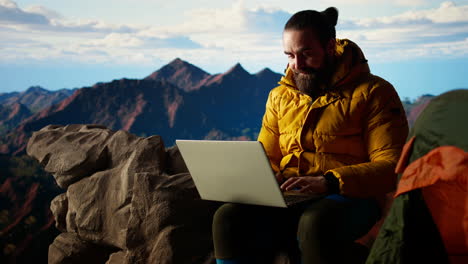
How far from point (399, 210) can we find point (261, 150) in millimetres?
469

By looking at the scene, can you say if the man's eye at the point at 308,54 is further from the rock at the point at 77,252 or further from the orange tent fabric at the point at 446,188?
the rock at the point at 77,252

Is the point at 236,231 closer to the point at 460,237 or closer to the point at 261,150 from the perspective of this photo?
the point at 261,150

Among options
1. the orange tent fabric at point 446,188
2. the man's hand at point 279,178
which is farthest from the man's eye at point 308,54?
the orange tent fabric at point 446,188

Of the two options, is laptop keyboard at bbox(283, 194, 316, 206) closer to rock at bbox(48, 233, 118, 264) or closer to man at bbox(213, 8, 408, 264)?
man at bbox(213, 8, 408, 264)

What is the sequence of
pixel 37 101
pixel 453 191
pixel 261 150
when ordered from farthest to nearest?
1. pixel 37 101
2. pixel 261 150
3. pixel 453 191

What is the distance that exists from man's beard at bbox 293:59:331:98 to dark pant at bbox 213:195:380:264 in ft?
1.57

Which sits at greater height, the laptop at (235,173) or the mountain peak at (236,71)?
the laptop at (235,173)

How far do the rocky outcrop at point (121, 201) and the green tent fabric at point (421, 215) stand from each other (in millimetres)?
1443

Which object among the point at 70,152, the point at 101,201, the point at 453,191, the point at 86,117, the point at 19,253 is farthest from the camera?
the point at 86,117

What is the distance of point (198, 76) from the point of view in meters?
29.4

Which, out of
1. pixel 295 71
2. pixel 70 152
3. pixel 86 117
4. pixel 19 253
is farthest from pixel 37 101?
pixel 295 71

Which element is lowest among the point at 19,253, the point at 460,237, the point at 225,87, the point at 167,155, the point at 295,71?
the point at 225,87

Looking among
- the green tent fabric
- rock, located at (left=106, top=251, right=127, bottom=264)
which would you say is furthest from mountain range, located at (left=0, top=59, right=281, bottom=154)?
the green tent fabric

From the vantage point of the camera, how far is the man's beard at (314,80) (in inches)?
78.6
